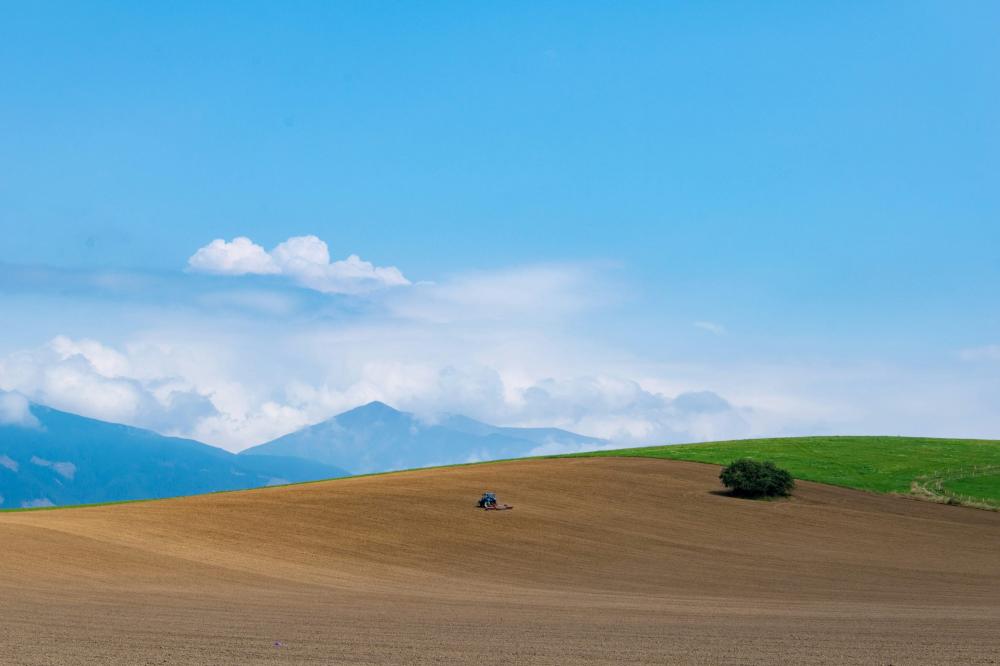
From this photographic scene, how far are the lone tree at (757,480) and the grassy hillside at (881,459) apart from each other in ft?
22.5

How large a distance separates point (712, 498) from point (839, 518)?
26.8 feet

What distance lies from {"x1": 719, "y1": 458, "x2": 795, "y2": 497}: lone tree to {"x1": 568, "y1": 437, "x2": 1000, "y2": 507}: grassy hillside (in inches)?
269

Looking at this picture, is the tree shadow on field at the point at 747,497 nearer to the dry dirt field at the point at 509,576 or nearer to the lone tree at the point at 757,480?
the lone tree at the point at 757,480

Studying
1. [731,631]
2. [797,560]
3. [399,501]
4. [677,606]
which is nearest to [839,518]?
[797,560]

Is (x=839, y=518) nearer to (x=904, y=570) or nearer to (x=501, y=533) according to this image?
(x=904, y=570)

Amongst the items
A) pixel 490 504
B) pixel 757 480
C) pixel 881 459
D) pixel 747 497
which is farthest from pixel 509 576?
pixel 881 459

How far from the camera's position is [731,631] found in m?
20.8

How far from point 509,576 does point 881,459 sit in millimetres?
49454

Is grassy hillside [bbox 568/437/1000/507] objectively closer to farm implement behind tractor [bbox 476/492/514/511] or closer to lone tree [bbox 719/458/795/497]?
lone tree [bbox 719/458/795/497]

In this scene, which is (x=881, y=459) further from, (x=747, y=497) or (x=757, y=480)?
(x=747, y=497)

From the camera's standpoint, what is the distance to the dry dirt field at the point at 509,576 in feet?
59.2

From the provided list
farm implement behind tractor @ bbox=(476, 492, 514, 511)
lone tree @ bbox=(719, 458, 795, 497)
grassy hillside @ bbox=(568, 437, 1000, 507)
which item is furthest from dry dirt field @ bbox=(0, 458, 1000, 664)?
grassy hillside @ bbox=(568, 437, 1000, 507)

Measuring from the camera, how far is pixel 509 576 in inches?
1437

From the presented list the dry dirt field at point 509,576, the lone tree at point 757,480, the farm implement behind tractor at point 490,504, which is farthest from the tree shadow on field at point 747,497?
the farm implement behind tractor at point 490,504
